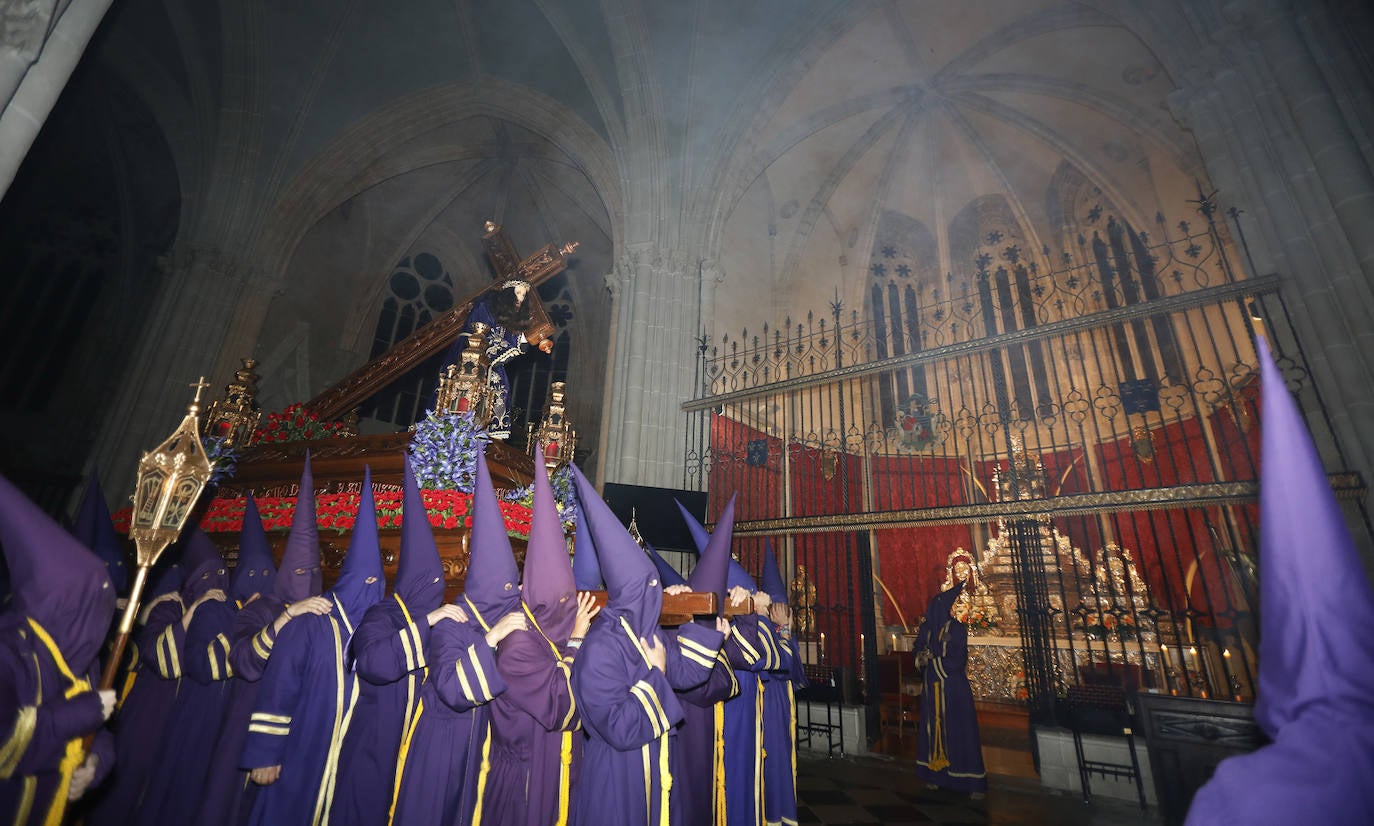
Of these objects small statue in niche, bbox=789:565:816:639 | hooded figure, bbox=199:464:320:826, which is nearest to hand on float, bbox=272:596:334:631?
Result: hooded figure, bbox=199:464:320:826

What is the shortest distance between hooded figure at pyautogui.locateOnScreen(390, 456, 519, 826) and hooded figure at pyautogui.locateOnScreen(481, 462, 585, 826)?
11cm

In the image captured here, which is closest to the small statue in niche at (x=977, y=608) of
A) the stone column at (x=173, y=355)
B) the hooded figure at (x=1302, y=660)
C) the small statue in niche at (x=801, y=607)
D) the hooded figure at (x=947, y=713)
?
the small statue in niche at (x=801, y=607)

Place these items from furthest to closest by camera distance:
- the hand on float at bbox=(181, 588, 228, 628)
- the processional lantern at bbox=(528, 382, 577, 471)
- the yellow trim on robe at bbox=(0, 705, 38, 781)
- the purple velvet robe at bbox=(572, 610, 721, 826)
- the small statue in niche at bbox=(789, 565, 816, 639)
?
the small statue in niche at bbox=(789, 565, 816, 639) < the processional lantern at bbox=(528, 382, 577, 471) < the hand on float at bbox=(181, 588, 228, 628) < the purple velvet robe at bbox=(572, 610, 721, 826) < the yellow trim on robe at bbox=(0, 705, 38, 781)

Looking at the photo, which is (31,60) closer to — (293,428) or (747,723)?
(293,428)

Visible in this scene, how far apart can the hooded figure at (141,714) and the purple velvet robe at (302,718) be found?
133 centimetres

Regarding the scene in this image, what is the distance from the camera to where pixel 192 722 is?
11.5 feet

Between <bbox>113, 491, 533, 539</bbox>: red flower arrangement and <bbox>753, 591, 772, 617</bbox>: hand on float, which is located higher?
<bbox>113, 491, 533, 539</bbox>: red flower arrangement

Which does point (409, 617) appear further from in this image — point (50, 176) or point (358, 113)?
point (50, 176)

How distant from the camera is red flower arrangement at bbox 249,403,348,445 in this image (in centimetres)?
603

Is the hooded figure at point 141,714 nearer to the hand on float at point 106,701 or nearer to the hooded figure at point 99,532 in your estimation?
the hooded figure at point 99,532

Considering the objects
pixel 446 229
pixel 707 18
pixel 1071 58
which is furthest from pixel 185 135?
pixel 1071 58

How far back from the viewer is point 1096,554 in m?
9.21

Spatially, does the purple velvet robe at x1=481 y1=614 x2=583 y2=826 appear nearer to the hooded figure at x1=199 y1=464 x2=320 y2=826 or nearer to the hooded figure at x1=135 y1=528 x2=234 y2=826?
the hooded figure at x1=199 y1=464 x2=320 y2=826

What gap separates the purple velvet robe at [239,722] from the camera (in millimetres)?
3127
